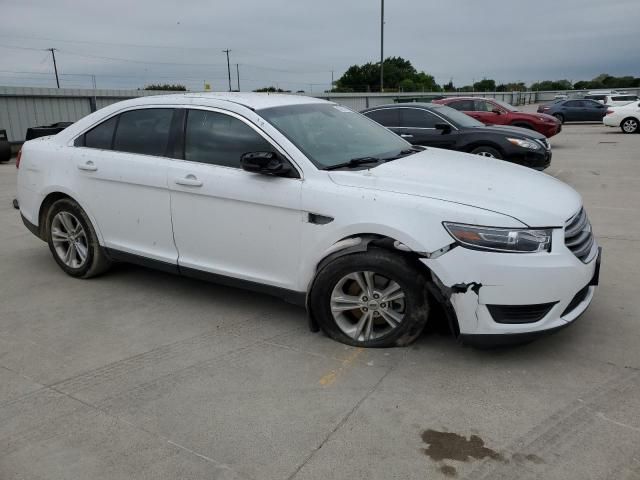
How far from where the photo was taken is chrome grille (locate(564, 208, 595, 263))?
3.42 metres

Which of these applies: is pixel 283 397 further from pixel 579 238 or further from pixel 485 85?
pixel 485 85

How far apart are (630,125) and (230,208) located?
22.3m

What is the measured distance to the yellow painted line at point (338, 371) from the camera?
11.1 ft

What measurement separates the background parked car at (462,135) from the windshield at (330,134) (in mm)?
5593

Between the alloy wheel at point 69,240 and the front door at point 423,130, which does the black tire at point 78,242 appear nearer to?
the alloy wheel at point 69,240

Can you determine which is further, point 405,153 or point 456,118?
point 456,118

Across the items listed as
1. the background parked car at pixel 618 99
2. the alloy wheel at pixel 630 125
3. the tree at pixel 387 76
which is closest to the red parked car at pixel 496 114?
the alloy wheel at pixel 630 125

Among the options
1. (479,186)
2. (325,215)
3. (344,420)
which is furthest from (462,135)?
(344,420)

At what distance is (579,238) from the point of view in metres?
3.56

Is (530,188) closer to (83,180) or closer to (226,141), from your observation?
(226,141)

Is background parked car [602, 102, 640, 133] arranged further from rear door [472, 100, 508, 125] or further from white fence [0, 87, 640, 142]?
white fence [0, 87, 640, 142]

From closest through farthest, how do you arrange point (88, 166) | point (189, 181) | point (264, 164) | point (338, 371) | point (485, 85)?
point (338, 371) < point (264, 164) < point (189, 181) < point (88, 166) < point (485, 85)

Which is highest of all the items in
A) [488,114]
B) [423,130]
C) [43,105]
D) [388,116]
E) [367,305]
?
[43,105]

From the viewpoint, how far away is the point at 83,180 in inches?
191
